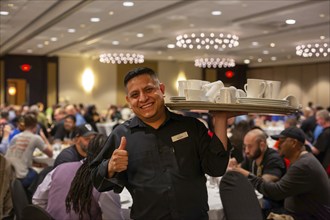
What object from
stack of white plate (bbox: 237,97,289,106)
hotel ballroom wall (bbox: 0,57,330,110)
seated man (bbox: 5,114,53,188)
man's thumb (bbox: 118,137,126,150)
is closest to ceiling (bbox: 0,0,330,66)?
hotel ballroom wall (bbox: 0,57,330,110)

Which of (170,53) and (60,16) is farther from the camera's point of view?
(170,53)

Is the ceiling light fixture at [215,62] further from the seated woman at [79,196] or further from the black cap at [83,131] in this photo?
the seated woman at [79,196]

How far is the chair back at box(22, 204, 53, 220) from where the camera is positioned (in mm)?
3086

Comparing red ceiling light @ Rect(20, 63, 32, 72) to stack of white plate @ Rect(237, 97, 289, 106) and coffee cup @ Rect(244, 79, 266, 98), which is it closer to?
coffee cup @ Rect(244, 79, 266, 98)

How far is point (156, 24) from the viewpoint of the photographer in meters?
11.3

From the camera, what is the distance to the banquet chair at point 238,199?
11.2 ft

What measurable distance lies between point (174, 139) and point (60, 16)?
8.55m

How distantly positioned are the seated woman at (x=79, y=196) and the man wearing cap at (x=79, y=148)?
108 cm

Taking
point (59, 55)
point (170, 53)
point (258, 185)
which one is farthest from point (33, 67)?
point (258, 185)

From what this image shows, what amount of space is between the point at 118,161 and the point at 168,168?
244mm

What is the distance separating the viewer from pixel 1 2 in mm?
8617

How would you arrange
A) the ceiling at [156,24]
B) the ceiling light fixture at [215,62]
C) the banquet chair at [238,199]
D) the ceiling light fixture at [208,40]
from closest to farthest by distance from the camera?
the banquet chair at [238,199] < the ceiling at [156,24] < the ceiling light fixture at [208,40] < the ceiling light fixture at [215,62]

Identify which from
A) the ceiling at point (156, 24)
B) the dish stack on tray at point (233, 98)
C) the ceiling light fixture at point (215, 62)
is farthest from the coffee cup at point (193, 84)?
the ceiling light fixture at point (215, 62)

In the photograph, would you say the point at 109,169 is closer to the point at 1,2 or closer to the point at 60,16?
the point at 1,2
